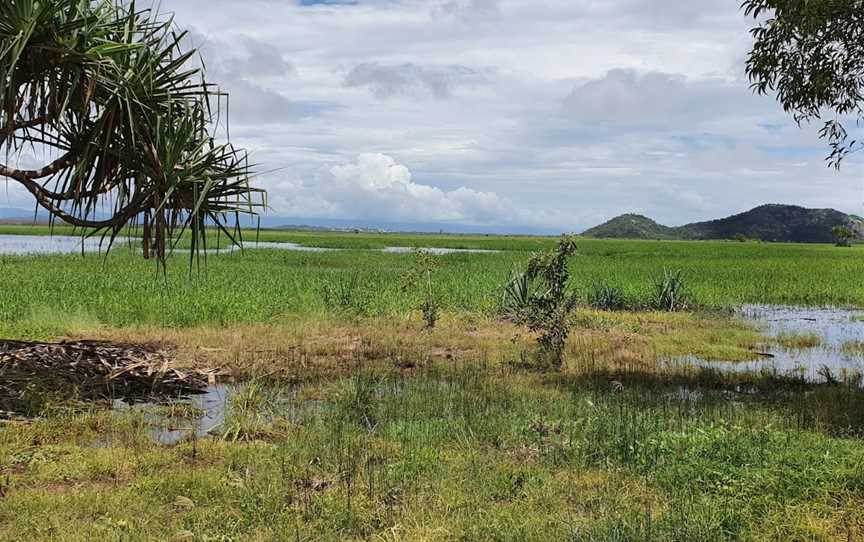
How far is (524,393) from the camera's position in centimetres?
993

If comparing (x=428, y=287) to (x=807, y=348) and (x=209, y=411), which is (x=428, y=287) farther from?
(x=209, y=411)

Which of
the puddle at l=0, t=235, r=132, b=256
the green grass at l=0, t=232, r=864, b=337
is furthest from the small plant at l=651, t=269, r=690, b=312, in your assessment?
the puddle at l=0, t=235, r=132, b=256

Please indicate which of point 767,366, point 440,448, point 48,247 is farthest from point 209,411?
point 48,247

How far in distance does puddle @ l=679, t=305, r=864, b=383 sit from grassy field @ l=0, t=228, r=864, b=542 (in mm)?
699

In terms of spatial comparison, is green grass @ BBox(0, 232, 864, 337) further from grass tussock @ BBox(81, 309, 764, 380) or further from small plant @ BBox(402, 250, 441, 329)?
grass tussock @ BBox(81, 309, 764, 380)

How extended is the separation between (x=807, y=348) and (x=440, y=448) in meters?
11.2

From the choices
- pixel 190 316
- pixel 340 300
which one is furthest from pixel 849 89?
pixel 190 316

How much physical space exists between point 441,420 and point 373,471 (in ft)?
6.38

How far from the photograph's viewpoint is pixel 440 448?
726 centimetres

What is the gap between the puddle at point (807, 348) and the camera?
12688 mm

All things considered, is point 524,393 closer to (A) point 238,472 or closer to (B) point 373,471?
(B) point 373,471

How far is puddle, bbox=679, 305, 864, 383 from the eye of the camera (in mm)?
12688

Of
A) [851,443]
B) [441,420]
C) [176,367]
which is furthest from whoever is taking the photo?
[176,367]

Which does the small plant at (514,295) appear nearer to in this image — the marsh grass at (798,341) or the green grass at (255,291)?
the green grass at (255,291)
